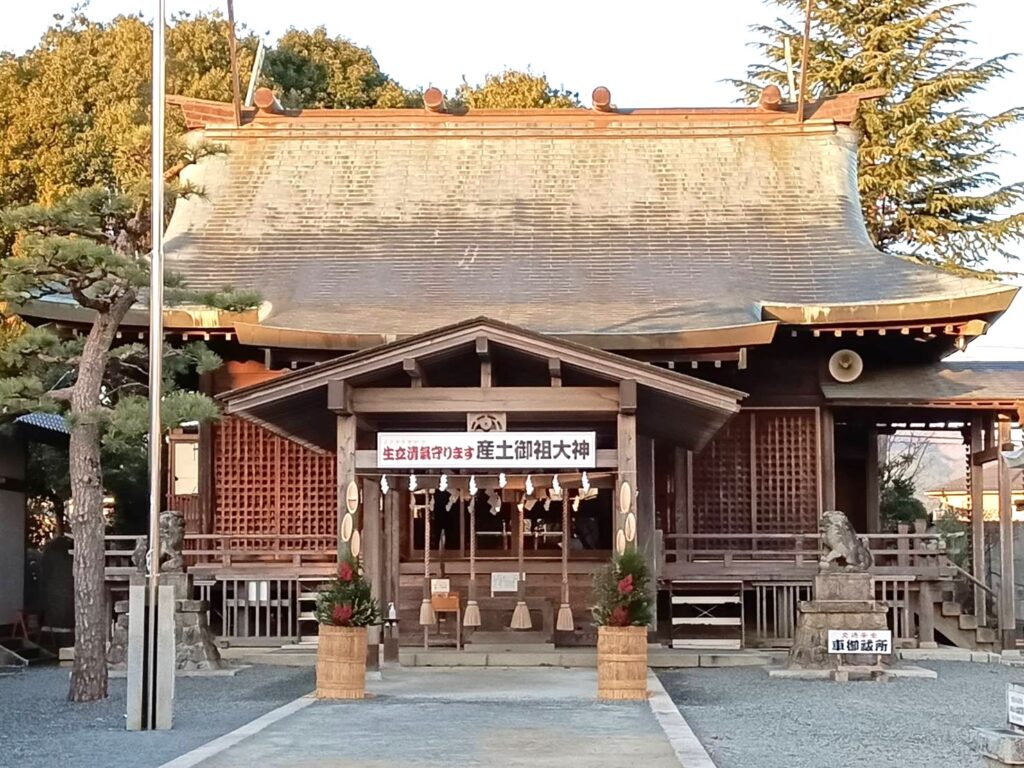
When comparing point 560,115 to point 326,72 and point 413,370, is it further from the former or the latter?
point 326,72

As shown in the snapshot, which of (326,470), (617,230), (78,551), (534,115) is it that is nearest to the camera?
(78,551)

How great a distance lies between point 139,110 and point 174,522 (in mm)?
10460

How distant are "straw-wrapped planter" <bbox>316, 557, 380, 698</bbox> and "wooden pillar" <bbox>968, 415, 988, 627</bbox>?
9.01 m

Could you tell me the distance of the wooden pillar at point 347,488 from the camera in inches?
483

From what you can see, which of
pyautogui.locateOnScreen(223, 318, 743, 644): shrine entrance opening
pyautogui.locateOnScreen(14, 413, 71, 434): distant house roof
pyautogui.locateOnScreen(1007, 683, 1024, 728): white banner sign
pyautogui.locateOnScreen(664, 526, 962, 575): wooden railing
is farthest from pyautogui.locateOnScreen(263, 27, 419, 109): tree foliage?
pyautogui.locateOnScreen(1007, 683, 1024, 728): white banner sign

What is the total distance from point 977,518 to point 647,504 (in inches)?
179

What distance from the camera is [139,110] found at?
75.8ft

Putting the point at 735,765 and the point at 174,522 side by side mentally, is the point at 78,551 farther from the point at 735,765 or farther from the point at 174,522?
the point at 735,765

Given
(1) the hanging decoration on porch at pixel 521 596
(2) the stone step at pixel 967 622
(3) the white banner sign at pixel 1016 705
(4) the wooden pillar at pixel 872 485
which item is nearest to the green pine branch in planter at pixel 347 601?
(1) the hanging decoration on porch at pixel 521 596

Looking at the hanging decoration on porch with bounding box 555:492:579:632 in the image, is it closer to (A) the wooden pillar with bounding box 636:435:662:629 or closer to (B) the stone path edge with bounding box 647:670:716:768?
(A) the wooden pillar with bounding box 636:435:662:629

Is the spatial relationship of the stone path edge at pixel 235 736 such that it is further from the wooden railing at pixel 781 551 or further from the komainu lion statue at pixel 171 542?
the wooden railing at pixel 781 551

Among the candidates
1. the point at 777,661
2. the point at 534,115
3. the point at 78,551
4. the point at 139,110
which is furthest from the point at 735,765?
the point at 139,110

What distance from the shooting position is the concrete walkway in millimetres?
8211

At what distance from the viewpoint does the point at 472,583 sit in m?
16.0
